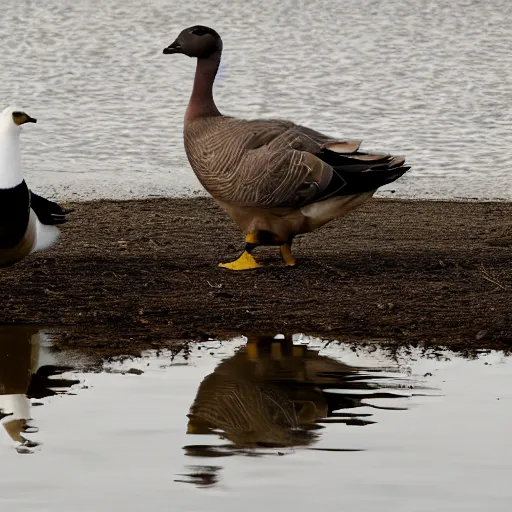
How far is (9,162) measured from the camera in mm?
8023

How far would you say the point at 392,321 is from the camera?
7.65 meters

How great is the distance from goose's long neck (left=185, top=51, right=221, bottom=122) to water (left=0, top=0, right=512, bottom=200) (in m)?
3.26

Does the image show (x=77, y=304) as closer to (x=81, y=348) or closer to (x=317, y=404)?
(x=81, y=348)

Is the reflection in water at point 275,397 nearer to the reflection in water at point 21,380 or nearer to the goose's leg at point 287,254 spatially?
the reflection in water at point 21,380

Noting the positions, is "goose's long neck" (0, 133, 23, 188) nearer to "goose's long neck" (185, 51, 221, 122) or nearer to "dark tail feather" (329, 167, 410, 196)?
"goose's long neck" (185, 51, 221, 122)

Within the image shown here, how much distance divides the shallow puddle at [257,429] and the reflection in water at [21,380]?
0.01m

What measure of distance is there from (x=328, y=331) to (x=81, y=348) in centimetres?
142

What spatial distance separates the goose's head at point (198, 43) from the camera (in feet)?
31.6

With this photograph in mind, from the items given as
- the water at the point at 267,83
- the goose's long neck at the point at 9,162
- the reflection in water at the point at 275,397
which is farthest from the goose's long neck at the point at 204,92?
the water at the point at 267,83

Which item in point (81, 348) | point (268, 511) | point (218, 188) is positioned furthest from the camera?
point (218, 188)

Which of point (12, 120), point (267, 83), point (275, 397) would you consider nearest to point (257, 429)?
point (275, 397)

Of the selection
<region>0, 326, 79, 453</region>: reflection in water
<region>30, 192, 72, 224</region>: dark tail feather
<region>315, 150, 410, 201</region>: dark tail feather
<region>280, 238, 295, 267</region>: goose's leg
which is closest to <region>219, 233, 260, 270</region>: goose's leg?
<region>280, 238, 295, 267</region>: goose's leg

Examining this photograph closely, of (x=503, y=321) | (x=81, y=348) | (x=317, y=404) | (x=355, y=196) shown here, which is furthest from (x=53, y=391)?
(x=355, y=196)

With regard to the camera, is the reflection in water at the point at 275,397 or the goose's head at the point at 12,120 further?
the goose's head at the point at 12,120
